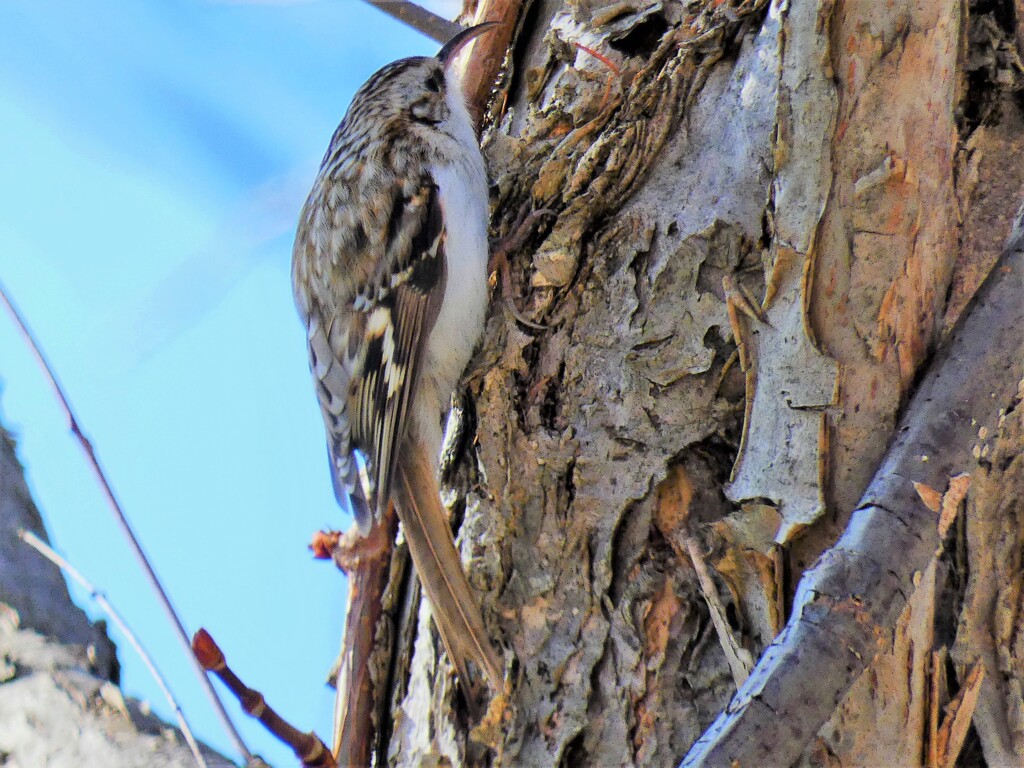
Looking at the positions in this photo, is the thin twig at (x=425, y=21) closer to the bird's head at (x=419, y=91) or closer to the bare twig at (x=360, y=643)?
the bird's head at (x=419, y=91)

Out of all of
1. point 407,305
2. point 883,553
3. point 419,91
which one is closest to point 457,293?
point 407,305

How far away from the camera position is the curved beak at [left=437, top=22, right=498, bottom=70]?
1866 millimetres

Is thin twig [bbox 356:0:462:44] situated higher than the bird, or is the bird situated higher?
thin twig [bbox 356:0:462:44]

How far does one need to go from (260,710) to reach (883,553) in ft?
1.95

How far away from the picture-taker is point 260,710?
895 mm

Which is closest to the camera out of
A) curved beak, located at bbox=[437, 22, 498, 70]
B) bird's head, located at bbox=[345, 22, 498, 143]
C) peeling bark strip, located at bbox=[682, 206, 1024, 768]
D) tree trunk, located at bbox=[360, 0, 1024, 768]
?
peeling bark strip, located at bbox=[682, 206, 1024, 768]

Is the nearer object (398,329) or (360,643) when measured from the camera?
(360,643)

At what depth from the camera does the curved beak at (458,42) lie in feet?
A: 6.12

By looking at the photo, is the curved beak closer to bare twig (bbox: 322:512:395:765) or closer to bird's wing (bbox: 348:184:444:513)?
bird's wing (bbox: 348:184:444:513)

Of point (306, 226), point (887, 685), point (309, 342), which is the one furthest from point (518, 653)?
point (306, 226)

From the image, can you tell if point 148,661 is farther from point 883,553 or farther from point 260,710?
point 883,553

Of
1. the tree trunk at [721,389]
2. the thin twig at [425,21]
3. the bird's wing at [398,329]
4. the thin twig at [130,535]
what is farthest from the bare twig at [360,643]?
the thin twig at [425,21]

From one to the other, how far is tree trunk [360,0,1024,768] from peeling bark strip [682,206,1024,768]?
2cm

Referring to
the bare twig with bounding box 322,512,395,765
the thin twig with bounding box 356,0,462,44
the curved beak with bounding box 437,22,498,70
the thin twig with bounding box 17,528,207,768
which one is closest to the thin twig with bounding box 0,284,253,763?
the thin twig with bounding box 17,528,207,768
